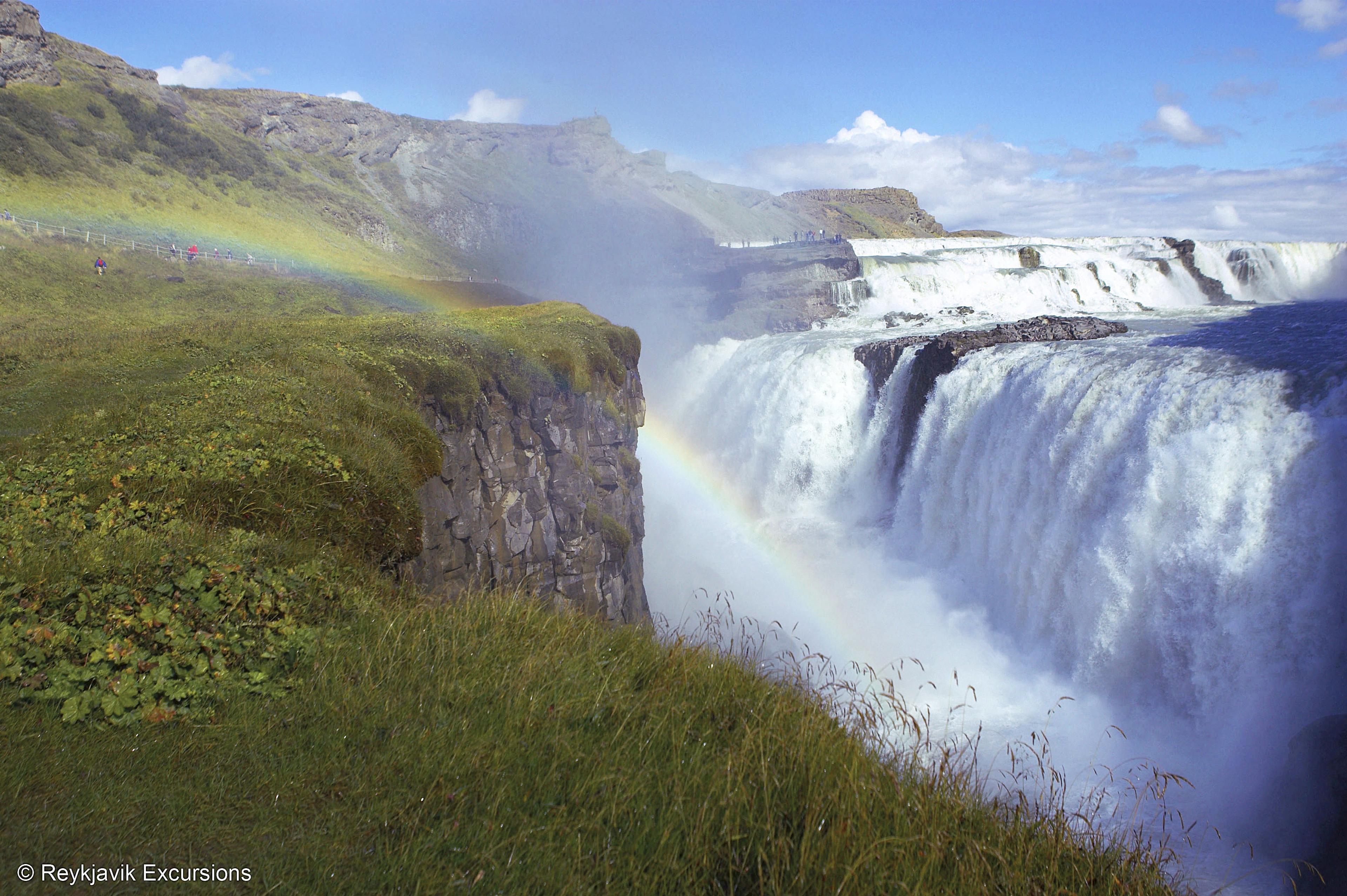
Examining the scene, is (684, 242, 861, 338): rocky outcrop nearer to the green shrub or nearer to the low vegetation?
the green shrub

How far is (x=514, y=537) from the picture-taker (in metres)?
15.8

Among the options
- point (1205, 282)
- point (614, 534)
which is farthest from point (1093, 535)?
point (1205, 282)

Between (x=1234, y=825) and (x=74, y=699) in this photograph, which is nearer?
(x=74, y=699)

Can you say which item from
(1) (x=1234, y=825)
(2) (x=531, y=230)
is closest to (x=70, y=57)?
(2) (x=531, y=230)

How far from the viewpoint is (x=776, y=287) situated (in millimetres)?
51062

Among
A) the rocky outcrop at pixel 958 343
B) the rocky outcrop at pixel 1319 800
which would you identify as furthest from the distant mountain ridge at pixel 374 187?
the rocky outcrop at pixel 1319 800

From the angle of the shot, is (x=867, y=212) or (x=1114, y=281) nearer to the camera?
(x=1114, y=281)

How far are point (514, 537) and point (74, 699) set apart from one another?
40.8 ft

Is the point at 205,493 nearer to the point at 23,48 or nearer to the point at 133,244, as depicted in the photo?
the point at 133,244

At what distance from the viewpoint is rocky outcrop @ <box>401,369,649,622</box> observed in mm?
12828

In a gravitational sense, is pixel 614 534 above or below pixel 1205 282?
below

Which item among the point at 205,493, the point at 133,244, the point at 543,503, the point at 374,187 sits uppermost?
the point at 374,187

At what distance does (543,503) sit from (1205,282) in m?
41.8

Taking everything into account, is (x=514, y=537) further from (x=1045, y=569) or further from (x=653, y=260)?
(x=653, y=260)
